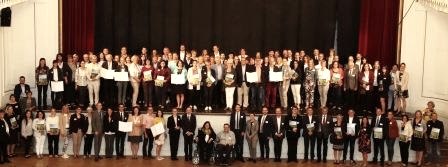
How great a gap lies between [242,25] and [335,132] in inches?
278

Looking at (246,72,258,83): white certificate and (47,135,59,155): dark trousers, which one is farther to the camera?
(246,72,258,83): white certificate

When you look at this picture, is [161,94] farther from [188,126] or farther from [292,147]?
[292,147]

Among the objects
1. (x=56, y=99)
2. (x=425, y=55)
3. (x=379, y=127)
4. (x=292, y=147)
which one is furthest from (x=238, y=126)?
(x=425, y=55)

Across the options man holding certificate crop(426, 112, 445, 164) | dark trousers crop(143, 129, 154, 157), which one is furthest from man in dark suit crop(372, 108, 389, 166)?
dark trousers crop(143, 129, 154, 157)

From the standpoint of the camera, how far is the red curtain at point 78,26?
26.2 m

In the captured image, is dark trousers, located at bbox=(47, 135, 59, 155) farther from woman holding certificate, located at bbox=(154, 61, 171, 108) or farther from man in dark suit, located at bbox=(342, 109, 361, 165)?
man in dark suit, located at bbox=(342, 109, 361, 165)

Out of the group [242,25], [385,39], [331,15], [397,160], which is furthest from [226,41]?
[397,160]

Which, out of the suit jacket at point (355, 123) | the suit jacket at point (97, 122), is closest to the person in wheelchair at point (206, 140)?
the suit jacket at point (97, 122)

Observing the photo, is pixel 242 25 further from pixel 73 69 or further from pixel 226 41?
pixel 73 69

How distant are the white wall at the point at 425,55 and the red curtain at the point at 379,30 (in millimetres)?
386

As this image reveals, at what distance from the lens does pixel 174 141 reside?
2333cm

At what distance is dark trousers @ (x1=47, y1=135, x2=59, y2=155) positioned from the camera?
23.0 m

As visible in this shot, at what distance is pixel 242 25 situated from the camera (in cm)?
2812

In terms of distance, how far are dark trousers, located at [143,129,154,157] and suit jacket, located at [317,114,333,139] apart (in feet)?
17.5
